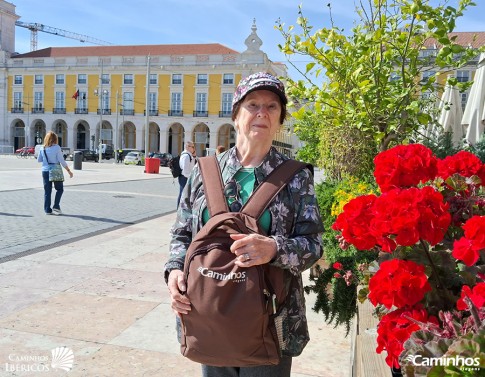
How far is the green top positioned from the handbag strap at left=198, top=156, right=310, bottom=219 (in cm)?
5

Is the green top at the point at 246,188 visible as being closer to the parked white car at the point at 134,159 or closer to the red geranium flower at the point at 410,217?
the red geranium flower at the point at 410,217

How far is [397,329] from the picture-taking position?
130cm

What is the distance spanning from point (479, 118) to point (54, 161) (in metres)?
7.82

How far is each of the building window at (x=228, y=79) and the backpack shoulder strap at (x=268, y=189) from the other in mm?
60230

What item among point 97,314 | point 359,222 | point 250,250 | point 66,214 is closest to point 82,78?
point 66,214

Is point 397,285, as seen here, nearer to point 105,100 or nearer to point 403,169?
point 403,169

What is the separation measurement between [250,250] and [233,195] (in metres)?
0.32

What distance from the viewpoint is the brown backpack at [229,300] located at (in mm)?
1551

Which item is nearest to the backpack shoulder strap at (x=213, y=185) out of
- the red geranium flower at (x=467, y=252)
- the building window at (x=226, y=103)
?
the red geranium flower at (x=467, y=252)

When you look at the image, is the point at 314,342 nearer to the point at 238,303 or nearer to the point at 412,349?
the point at 238,303

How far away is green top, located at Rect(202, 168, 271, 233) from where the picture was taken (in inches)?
69.1

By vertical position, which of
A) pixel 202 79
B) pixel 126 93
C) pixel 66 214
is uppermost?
pixel 202 79

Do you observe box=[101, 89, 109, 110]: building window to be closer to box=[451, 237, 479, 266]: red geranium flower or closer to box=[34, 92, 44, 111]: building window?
box=[34, 92, 44, 111]: building window

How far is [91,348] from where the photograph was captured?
10.6 ft
